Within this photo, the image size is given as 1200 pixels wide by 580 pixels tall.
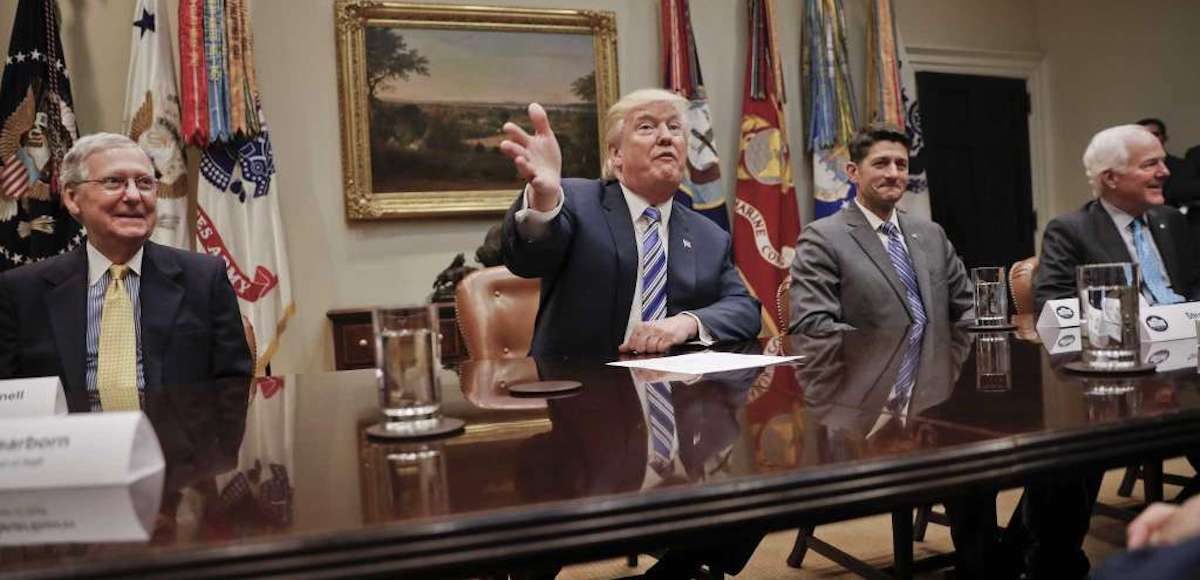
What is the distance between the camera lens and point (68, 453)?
780 millimetres

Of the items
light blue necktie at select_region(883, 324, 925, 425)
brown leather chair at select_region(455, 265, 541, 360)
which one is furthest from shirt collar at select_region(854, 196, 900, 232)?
brown leather chair at select_region(455, 265, 541, 360)

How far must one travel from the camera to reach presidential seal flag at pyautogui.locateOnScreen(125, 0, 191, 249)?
383 centimetres

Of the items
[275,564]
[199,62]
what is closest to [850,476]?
[275,564]

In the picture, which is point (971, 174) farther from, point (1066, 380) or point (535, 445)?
point (535, 445)

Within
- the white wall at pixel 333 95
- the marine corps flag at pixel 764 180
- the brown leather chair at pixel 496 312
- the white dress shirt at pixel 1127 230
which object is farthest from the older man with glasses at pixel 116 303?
the marine corps flag at pixel 764 180

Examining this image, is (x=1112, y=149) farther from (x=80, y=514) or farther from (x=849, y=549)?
(x=80, y=514)

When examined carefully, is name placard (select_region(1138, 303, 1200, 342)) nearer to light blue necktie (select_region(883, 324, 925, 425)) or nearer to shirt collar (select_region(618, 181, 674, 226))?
light blue necktie (select_region(883, 324, 925, 425))

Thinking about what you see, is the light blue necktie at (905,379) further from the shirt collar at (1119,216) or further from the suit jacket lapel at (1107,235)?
the shirt collar at (1119,216)

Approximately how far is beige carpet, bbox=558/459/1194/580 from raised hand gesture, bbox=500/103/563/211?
1141mm

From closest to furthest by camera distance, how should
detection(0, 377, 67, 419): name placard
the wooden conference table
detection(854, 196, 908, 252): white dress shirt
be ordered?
1. the wooden conference table
2. detection(0, 377, 67, 419): name placard
3. detection(854, 196, 908, 252): white dress shirt

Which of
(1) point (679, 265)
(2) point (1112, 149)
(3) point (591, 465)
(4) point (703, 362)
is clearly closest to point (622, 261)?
(1) point (679, 265)

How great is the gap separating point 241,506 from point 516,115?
416 centimetres

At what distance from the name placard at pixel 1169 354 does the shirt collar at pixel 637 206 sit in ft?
3.76

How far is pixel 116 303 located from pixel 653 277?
1226mm
